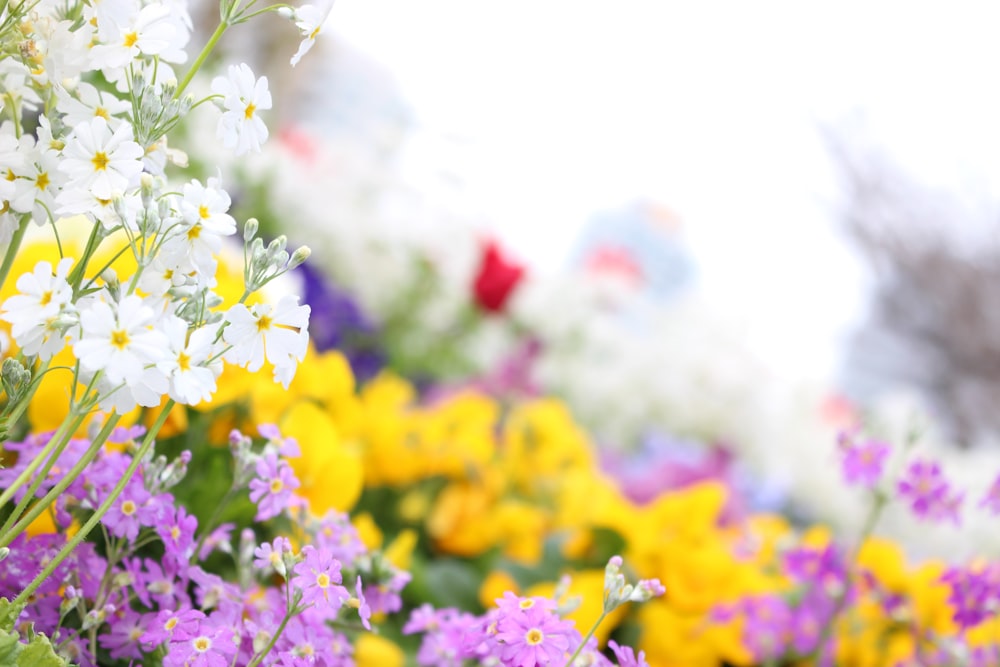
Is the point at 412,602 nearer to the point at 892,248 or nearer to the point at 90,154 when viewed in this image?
the point at 90,154

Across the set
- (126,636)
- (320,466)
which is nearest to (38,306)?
(126,636)

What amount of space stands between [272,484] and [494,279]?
3.58 ft

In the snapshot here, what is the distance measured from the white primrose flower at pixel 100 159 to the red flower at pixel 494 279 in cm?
116

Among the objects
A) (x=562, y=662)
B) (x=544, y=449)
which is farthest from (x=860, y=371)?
(x=562, y=662)

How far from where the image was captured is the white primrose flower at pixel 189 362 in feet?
0.80

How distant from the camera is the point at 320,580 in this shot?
11.5 inches

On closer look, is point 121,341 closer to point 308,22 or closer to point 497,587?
point 308,22

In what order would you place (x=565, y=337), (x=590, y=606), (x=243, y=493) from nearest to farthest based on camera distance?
(x=243, y=493) < (x=590, y=606) < (x=565, y=337)

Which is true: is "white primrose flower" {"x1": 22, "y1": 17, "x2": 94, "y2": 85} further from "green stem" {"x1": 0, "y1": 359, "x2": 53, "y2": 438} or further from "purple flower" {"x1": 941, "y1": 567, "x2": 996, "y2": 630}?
"purple flower" {"x1": 941, "y1": 567, "x2": 996, "y2": 630}

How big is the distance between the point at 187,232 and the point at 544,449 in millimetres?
660

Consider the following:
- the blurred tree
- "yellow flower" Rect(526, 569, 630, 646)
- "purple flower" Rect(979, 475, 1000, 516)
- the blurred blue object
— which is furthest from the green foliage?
the blurred blue object

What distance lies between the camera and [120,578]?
0.32 m

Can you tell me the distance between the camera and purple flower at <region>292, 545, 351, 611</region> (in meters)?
0.29

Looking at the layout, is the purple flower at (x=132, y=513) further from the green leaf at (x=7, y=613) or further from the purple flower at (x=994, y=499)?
the purple flower at (x=994, y=499)
